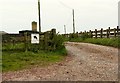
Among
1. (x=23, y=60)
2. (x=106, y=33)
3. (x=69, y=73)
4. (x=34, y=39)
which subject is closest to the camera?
(x=69, y=73)

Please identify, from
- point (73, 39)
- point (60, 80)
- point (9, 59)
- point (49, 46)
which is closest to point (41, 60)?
point (9, 59)

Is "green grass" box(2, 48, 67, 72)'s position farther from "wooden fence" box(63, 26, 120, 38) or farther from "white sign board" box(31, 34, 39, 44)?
"wooden fence" box(63, 26, 120, 38)

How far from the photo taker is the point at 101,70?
13.5 meters

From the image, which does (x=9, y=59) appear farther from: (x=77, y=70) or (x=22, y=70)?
(x=77, y=70)

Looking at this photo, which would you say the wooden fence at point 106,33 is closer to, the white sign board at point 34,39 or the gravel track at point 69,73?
the white sign board at point 34,39

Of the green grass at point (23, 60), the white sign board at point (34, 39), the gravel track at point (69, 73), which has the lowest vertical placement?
the gravel track at point (69, 73)

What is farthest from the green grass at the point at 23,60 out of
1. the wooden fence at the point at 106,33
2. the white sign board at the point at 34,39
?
the wooden fence at the point at 106,33

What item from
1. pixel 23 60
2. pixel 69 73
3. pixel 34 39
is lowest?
pixel 69 73

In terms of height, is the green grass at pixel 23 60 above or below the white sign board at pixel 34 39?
below

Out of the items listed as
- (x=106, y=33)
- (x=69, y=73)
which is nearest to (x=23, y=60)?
(x=69, y=73)

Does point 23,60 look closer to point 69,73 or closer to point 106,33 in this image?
point 69,73

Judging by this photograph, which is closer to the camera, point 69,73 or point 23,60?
point 69,73

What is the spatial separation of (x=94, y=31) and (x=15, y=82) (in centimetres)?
2910

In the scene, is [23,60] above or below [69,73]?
above
